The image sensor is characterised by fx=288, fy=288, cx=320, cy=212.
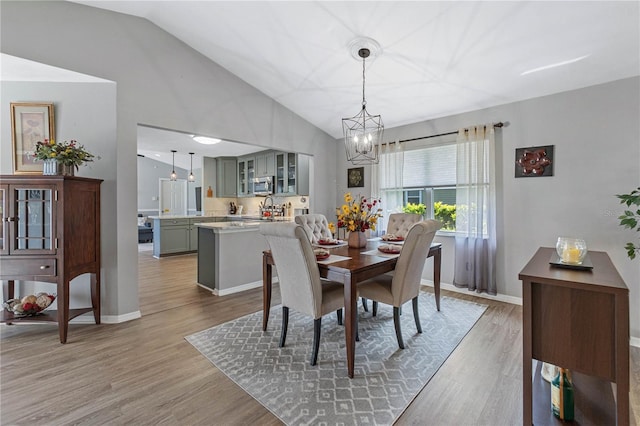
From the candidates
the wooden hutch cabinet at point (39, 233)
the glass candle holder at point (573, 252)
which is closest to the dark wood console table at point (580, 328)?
the glass candle holder at point (573, 252)

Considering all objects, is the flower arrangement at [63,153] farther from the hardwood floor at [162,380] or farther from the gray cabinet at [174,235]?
the gray cabinet at [174,235]

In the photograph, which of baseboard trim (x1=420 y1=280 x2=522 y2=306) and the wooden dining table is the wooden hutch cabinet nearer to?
the wooden dining table

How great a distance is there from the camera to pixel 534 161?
130 inches

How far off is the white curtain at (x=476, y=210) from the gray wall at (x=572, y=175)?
11cm

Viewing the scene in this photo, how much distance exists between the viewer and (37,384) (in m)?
1.95

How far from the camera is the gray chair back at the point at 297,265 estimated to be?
2.06 meters

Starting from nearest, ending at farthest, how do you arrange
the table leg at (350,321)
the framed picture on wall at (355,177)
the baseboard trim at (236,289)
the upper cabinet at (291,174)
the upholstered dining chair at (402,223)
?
the table leg at (350,321)
the upholstered dining chair at (402,223)
the baseboard trim at (236,289)
the framed picture on wall at (355,177)
the upper cabinet at (291,174)

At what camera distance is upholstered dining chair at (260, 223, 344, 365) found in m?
2.07

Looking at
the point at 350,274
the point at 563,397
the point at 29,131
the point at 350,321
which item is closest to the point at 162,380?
the point at 350,321

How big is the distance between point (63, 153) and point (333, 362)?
9.59ft

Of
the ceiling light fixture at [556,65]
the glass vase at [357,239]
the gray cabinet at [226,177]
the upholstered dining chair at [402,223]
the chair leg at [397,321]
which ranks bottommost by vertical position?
the chair leg at [397,321]

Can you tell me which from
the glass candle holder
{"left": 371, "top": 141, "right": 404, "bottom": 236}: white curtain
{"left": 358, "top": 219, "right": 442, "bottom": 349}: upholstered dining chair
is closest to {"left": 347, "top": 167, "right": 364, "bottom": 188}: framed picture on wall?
{"left": 371, "top": 141, "right": 404, "bottom": 236}: white curtain

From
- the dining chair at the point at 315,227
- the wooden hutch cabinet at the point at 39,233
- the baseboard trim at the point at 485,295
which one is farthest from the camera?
the baseboard trim at the point at 485,295

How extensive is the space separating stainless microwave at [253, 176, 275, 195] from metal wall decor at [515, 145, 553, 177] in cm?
448
